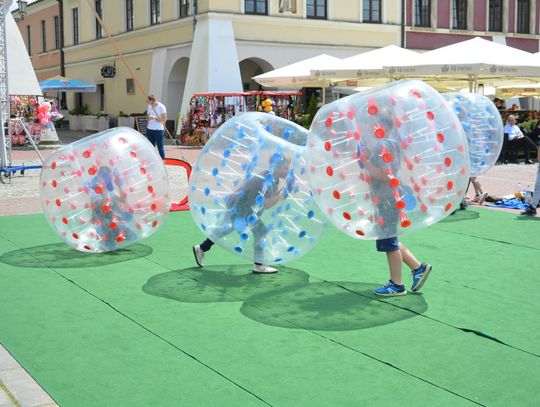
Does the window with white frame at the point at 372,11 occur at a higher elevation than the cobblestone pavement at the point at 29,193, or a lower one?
higher

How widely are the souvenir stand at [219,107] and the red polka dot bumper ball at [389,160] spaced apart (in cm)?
1934

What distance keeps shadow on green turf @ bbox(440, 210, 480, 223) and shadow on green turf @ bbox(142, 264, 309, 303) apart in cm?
396

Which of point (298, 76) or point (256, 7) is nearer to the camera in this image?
point (298, 76)

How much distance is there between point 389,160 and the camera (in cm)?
557

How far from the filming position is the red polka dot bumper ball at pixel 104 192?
768 cm

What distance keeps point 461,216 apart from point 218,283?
5286 millimetres

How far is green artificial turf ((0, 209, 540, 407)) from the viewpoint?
4.34 m

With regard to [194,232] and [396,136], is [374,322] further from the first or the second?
[194,232]

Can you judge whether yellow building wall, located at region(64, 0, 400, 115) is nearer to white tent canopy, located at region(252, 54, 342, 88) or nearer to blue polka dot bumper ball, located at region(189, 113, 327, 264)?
white tent canopy, located at region(252, 54, 342, 88)

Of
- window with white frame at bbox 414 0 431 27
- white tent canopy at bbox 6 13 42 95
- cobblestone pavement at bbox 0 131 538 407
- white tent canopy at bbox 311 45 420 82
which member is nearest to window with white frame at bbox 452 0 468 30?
window with white frame at bbox 414 0 431 27

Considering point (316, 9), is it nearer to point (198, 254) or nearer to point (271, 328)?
point (198, 254)

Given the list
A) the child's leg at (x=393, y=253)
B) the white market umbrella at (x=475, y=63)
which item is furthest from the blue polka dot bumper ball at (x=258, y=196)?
the white market umbrella at (x=475, y=63)

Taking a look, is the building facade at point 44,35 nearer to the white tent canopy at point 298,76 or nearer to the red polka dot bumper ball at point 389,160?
the white tent canopy at point 298,76

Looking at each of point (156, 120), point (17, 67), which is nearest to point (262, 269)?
point (156, 120)
